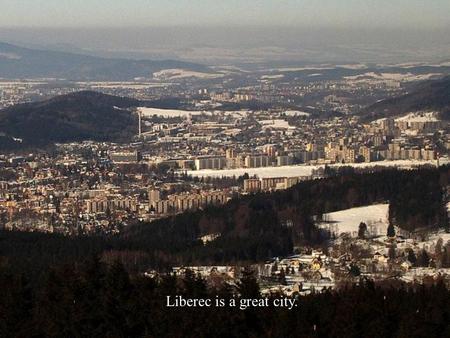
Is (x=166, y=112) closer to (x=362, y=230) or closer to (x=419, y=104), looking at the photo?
(x=419, y=104)

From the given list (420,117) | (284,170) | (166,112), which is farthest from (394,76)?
(284,170)

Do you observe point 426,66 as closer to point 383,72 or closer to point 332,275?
point 383,72

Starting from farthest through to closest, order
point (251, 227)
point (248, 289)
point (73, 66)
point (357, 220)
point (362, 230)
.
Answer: point (73, 66) → point (357, 220) → point (251, 227) → point (362, 230) → point (248, 289)

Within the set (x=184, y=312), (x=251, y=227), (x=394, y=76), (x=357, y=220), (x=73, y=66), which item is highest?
(x=184, y=312)

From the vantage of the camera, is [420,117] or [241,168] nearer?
[241,168]

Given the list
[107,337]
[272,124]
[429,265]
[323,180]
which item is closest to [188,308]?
[107,337]

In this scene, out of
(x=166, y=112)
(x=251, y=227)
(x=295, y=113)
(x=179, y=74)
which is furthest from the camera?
(x=179, y=74)

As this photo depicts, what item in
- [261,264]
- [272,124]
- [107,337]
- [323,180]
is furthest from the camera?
[272,124]

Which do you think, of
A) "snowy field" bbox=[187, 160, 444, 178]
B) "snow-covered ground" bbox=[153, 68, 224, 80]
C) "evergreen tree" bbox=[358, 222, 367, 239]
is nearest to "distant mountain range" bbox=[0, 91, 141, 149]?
"snowy field" bbox=[187, 160, 444, 178]
